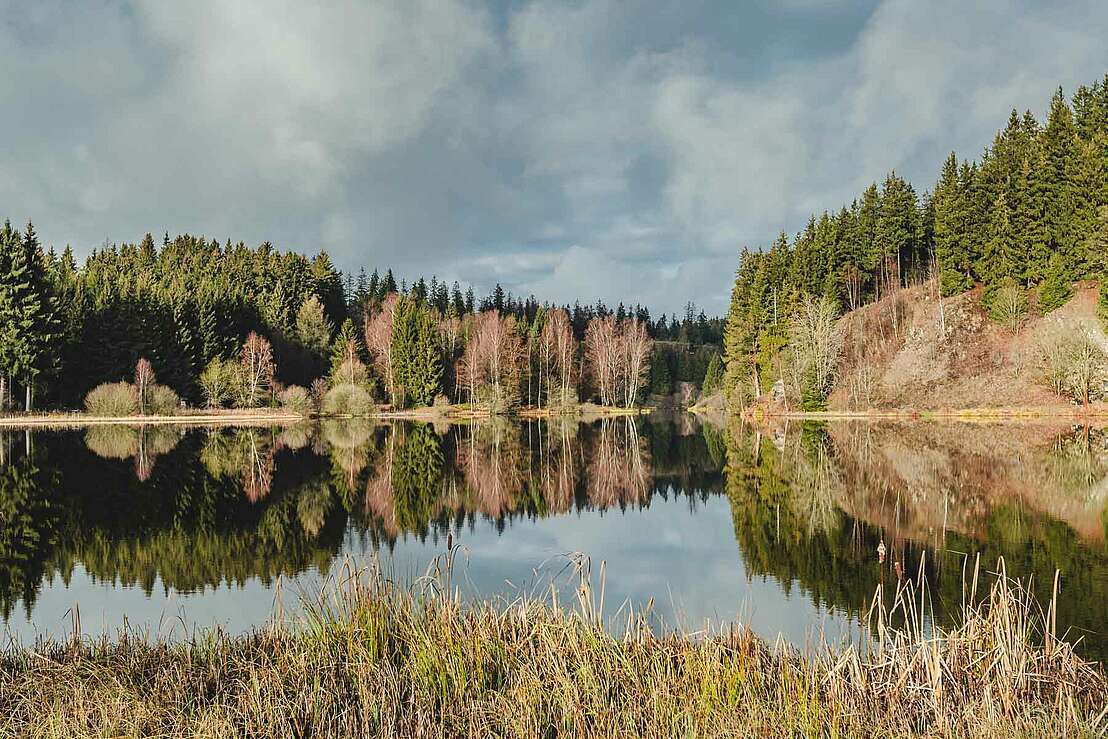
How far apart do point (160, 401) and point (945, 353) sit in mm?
69054

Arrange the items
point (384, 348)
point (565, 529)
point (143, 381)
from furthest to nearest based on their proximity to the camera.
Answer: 1. point (384, 348)
2. point (143, 381)
3. point (565, 529)

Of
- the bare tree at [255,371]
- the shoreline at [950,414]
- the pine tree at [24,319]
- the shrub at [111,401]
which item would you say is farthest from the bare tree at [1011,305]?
the pine tree at [24,319]

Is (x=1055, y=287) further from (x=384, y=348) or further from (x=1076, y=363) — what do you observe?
(x=384, y=348)

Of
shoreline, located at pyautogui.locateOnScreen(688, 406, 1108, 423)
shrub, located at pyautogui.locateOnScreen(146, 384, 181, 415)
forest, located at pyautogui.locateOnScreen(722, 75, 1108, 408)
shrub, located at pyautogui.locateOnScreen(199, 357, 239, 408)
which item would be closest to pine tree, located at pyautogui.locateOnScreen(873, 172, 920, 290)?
forest, located at pyautogui.locateOnScreen(722, 75, 1108, 408)

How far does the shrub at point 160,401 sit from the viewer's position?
2442 inches

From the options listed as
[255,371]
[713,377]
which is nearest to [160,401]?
[255,371]

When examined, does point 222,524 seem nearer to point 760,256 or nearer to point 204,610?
point 204,610

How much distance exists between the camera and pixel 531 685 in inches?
234

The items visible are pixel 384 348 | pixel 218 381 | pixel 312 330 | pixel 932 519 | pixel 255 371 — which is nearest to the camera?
pixel 932 519

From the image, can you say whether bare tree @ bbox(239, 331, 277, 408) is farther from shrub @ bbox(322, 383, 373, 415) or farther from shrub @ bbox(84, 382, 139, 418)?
shrub @ bbox(84, 382, 139, 418)

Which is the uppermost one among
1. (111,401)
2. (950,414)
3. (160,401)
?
(111,401)

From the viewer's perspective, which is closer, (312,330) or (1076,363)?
(1076,363)

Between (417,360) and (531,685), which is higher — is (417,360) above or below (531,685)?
above

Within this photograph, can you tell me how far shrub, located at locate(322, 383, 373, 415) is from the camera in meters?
69.0
